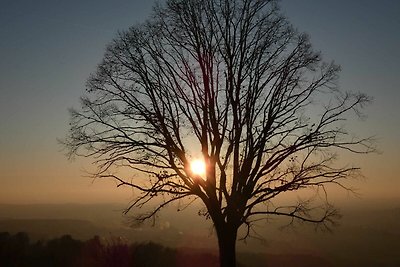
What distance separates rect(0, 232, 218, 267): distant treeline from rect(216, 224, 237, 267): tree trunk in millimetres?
8216

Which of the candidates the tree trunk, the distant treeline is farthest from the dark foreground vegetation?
the tree trunk

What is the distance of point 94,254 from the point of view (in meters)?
20.7

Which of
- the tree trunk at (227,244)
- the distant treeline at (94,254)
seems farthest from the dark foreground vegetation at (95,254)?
the tree trunk at (227,244)

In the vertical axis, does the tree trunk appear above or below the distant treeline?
above

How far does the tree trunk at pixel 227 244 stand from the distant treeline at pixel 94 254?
27.0 feet

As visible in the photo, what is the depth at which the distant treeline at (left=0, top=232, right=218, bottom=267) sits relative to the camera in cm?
2048

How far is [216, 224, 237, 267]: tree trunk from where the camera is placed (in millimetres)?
13062

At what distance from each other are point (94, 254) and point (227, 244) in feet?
32.2

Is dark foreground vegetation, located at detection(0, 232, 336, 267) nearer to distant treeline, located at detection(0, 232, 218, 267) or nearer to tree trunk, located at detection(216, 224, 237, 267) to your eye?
distant treeline, located at detection(0, 232, 218, 267)

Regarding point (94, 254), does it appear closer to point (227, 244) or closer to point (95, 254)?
point (95, 254)

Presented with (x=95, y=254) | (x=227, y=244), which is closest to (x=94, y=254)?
(x=95, y=254)

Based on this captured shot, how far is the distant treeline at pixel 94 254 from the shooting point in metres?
20.5

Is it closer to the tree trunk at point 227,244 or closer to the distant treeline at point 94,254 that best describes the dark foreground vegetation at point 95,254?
the distant treeline at point 94,254

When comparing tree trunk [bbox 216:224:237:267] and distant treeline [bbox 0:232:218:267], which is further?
distant treeline [bbox 0:232:218:267]
